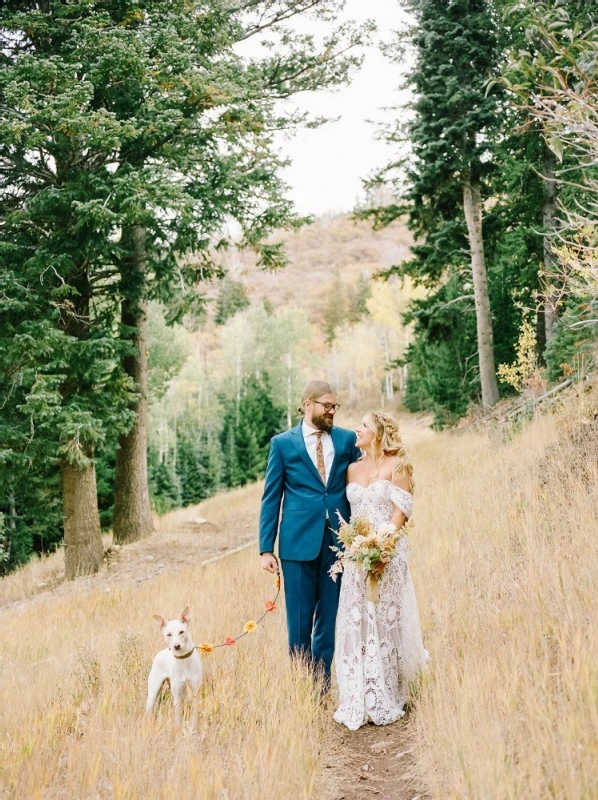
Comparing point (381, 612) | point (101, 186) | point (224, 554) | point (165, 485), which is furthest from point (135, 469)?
point (165, 485)

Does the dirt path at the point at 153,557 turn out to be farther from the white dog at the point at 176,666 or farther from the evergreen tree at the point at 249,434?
the evergreen tree at the point at 249,434

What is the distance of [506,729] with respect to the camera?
306cm

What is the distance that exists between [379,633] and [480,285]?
41.4 ft

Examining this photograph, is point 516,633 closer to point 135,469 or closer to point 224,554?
point 224,554

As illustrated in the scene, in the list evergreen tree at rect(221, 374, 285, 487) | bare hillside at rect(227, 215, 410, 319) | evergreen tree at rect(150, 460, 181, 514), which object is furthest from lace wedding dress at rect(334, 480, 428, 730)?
bare hillside at rect(227, 215, 410, 319)

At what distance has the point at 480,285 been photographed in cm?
1559

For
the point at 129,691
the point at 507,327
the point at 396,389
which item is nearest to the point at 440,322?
the point at 507,327

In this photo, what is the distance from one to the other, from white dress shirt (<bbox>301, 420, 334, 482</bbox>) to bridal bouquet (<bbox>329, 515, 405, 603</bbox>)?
50 centimetres

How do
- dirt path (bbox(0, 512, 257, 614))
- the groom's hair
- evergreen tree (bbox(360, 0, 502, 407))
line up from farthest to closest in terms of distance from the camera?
evergreen tree (bbox(360, 0, 502, 407)) → dirt path (bbox(0, 512, 257, 614)) → the groom's hair

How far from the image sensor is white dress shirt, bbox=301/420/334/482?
4.77m

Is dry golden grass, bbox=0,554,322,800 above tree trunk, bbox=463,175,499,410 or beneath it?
beneath

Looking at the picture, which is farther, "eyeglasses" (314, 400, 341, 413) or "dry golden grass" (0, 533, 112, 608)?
"dry golden grass" (0, 533, 112, 608)

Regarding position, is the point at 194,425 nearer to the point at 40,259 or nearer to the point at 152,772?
the point at 40,259

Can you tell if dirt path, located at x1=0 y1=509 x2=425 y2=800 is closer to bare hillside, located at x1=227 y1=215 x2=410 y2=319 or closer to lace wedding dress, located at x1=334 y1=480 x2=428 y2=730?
lace wedding dress, located at x1=334 y1=480 x2=428 y2=730
